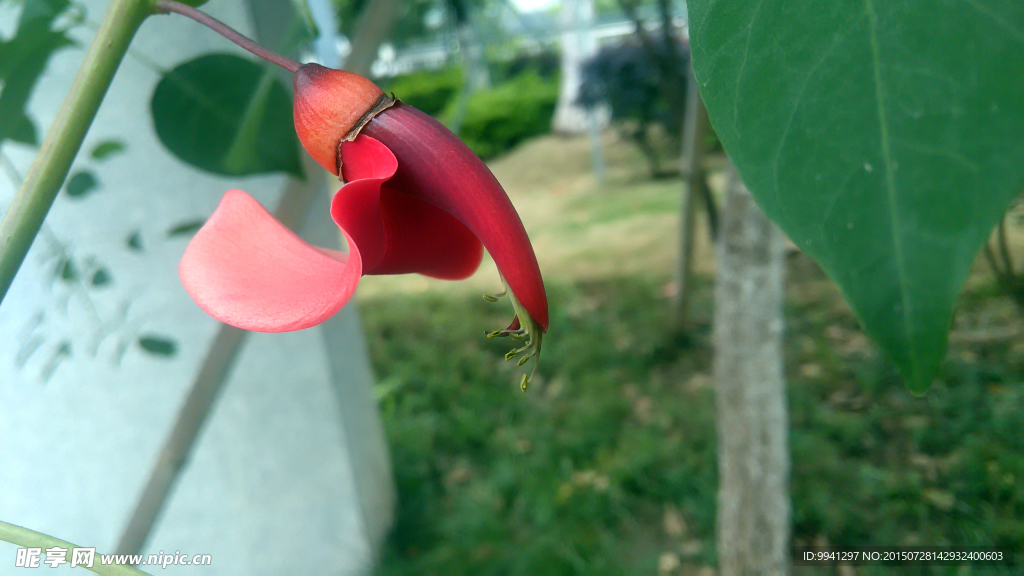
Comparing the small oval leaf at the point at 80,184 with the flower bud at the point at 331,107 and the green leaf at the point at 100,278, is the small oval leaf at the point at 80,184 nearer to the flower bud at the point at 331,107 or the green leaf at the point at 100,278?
the green leaf at the point at 100,278

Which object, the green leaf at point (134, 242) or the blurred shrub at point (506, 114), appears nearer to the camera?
the green leaf at point (134, 242)

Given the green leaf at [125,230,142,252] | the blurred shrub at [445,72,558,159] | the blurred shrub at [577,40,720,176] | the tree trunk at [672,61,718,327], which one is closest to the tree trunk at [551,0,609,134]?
the blurred shrub at [445,72,558,159]

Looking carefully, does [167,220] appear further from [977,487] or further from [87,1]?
[977,487]

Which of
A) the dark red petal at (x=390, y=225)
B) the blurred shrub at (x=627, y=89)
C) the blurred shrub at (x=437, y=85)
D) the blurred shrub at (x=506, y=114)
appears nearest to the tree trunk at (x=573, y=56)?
the blurred shrub at (x=506, y=114)

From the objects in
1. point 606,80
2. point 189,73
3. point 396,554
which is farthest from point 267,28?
point 606,80

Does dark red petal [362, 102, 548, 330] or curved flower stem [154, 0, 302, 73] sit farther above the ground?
curved flower stem [154, 0, 302, 73]

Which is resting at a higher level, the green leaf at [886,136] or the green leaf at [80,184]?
the green leaf at [886,136]

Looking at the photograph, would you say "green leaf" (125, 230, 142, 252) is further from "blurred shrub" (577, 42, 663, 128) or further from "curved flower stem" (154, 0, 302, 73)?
"blurred shrub" (577, 42, 663, 128)
